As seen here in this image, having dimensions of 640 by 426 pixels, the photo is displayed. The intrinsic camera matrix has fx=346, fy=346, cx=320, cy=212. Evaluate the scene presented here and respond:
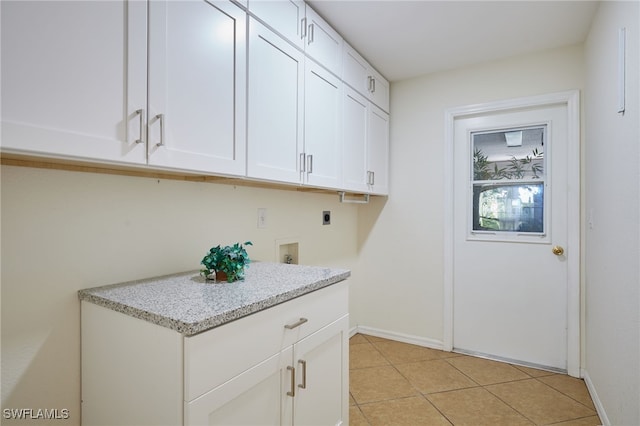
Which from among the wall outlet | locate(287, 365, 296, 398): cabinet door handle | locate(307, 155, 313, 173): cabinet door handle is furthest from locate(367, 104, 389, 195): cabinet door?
locate(287, 365, 296, 398): cabinet door handle

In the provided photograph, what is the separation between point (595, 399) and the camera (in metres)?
2.06

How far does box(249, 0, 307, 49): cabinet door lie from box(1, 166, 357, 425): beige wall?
0.83 m

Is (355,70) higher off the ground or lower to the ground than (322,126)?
higher

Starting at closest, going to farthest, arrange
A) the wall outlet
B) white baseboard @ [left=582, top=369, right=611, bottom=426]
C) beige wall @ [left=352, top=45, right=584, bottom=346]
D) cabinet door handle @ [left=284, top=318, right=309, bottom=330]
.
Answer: cabinet door handle @ [left=284, top=318, right=309, bottom=330]
white baseboard @ [left=582, top=369, right=611, bottom=426]
the wall outlet
beige wall @ [left=352, top=45, right=584, bottom=346]

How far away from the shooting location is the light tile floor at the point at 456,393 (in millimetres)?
1922

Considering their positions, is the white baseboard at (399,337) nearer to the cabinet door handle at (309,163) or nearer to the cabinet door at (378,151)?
the cabinet door at (378,151)

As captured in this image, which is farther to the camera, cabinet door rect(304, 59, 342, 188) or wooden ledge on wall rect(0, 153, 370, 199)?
cabinet door rect(304, 59, 342, 188)

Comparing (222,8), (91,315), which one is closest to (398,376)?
(91,315)

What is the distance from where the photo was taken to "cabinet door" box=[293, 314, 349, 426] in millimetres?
1343

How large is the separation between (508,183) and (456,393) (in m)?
1.57

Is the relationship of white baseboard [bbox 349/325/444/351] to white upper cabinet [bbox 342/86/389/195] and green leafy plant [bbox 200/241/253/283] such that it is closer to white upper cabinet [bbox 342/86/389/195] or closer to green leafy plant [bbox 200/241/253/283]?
white upper cabinet [bbox 342/86/389/195]

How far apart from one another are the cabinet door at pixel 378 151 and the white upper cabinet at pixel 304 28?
24.7 inches

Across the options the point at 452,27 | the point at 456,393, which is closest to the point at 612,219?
the point at 456,393

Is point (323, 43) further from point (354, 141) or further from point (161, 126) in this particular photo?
point (161, 126)
